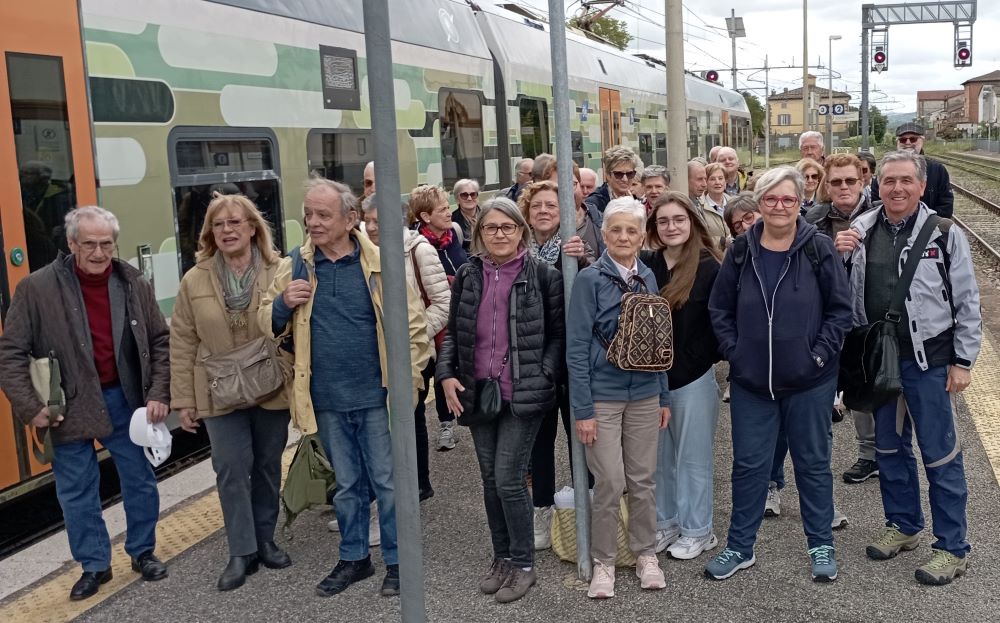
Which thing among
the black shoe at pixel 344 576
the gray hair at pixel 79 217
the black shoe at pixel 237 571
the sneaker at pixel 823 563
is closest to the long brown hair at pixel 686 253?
the sneaker at pixel 823 563

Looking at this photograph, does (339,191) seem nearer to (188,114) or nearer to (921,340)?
(188,114)

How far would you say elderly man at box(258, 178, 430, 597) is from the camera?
4.09 m

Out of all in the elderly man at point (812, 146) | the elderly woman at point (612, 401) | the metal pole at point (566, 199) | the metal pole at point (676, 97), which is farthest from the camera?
the metal pole at point (676, 97)

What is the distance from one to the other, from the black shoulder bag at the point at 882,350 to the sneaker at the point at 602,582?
128cm

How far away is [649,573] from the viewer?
410 centimetres

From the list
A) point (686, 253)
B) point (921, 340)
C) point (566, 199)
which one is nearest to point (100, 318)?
point (566, 199)

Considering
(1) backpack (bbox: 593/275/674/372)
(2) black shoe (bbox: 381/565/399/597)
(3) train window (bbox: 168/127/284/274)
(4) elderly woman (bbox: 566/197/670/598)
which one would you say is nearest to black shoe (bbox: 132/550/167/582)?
(2) black shoe (bbox: 381/565/399/597)

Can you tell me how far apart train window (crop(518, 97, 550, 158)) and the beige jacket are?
6.71 m

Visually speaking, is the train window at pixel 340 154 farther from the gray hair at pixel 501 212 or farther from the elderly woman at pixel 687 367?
the elderly woman at pixel 687 367

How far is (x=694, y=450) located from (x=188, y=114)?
11.2 ft

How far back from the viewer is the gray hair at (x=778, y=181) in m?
3.97

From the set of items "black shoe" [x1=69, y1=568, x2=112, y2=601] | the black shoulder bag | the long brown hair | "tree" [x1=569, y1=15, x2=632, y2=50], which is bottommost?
"black shoe" [x1=69, y1=568, x2=112, y2=601]

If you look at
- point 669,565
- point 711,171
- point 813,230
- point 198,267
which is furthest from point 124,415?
point 711,171

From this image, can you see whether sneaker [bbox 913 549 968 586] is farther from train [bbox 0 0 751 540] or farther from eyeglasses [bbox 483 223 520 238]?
train [bbox 0 0 751 540]
